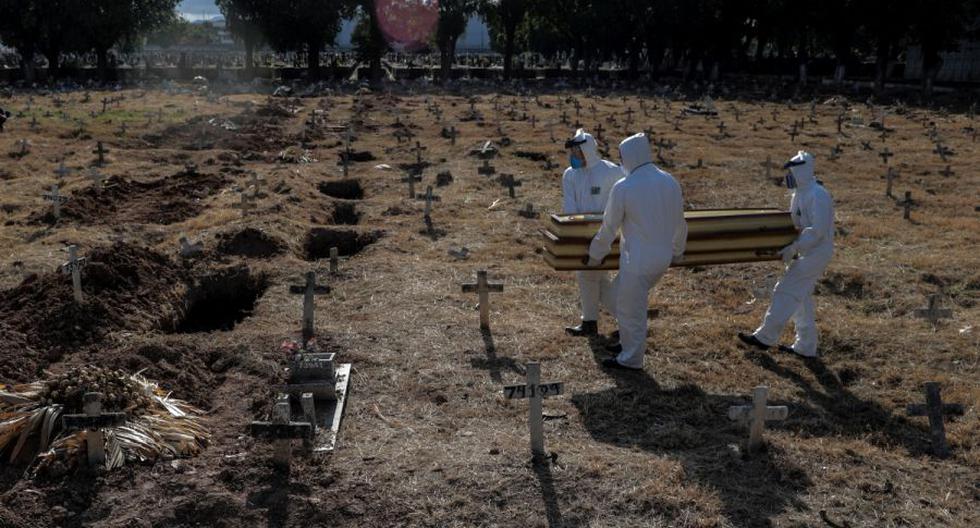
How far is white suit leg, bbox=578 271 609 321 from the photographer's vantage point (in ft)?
29.2

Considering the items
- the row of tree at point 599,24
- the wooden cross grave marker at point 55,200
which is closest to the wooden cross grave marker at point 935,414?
the wooden cross grave marker at point 55,200

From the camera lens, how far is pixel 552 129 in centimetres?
2627

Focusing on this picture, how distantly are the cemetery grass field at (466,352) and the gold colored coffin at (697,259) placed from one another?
1.51 feet

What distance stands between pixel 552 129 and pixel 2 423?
21387 mm

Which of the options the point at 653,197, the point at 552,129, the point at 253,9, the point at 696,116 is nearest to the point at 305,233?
the point at 653,197

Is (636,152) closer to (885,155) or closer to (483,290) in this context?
(483,290)

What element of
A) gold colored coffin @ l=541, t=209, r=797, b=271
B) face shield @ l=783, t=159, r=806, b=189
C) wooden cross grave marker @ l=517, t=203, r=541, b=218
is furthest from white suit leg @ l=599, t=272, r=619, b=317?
wooden cross grave marker @ l=517, t=203, r=541, b=218

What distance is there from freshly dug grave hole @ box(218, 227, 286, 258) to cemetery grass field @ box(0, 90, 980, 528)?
0.14 ft

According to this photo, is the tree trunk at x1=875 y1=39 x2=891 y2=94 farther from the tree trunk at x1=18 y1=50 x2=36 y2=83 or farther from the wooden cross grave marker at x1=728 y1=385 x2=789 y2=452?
the tree trunk at x1=18 y1=50 x2=36 y2=83

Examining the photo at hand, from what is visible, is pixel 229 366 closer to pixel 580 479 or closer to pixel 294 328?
pixel 294 328

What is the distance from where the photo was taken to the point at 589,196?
9078 millimetres

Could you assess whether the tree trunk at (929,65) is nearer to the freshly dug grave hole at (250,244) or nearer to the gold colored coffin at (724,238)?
the gold colored coffin at (724,238)

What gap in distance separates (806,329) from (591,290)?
7.00 feet

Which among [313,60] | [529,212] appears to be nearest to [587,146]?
[529,212]
